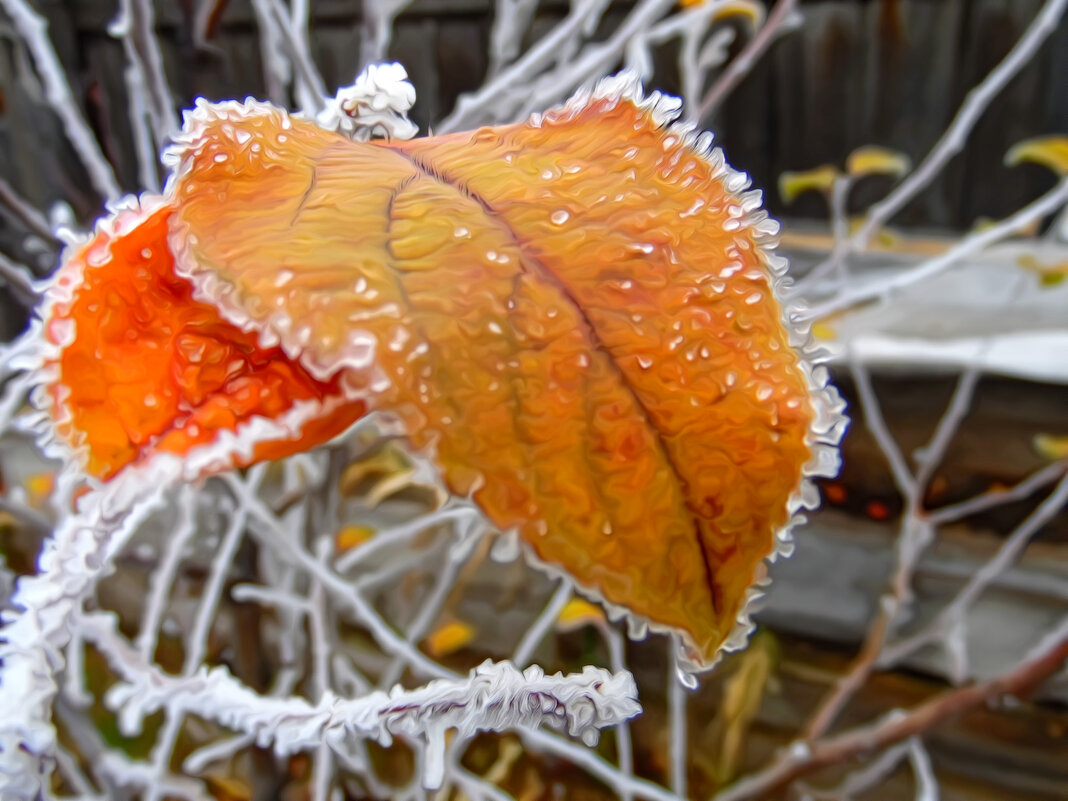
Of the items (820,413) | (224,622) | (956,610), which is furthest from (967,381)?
(224,622)

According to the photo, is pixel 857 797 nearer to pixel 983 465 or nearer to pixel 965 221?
pixel 983 465

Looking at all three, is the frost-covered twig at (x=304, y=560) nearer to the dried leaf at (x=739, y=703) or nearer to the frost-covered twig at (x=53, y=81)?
the frost-covered twig at (x=53, y=81)

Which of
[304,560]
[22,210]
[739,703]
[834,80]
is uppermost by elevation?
[834,80]

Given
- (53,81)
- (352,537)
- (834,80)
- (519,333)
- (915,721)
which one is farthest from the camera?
(834,80)

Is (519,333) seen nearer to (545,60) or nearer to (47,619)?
(47,619)

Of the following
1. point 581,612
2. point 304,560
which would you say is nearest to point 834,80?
point 581,612

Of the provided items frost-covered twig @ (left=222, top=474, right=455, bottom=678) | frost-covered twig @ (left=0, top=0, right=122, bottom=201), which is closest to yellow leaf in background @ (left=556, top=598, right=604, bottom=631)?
frost-covered twig @ (left=222, top=474, right=455, bottom=678)

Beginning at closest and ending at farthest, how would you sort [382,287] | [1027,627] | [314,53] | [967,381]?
[382,287], [967,381], [1027,627], [314,53]
